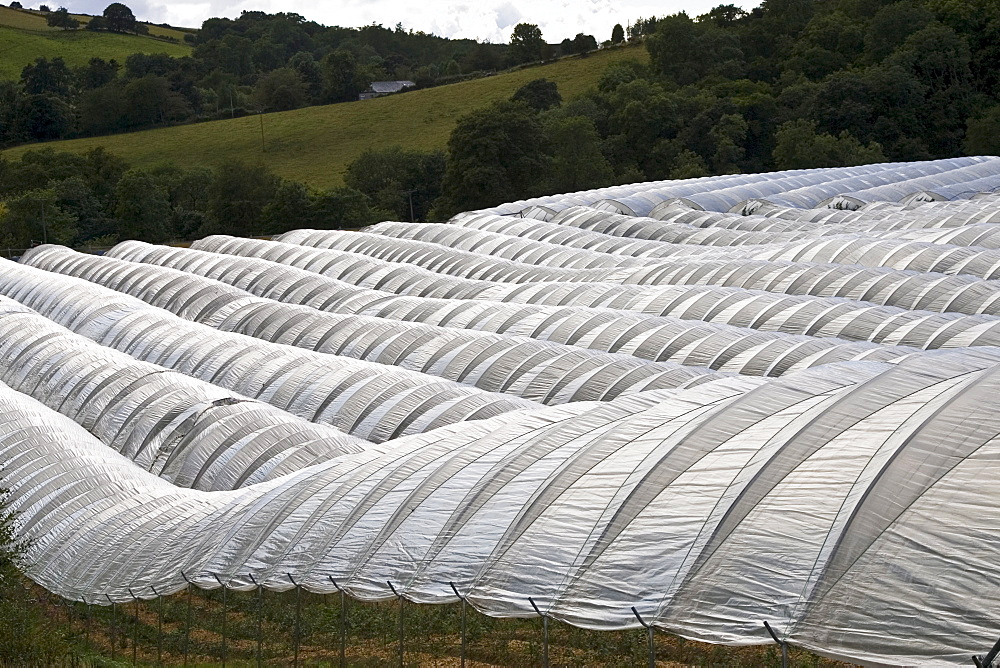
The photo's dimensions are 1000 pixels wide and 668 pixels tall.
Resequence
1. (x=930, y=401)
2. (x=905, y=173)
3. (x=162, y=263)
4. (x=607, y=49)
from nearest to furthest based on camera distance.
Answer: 1. (x=930, y=401)
2. (x=162, y=263)
3. (x=905, y=173)
4. (x=607, y=49)

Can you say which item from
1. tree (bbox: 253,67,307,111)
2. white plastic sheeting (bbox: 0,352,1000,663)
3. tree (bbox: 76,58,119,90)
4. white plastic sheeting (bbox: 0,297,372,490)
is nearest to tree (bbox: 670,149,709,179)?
tree (bbox: 253,67,307,111)

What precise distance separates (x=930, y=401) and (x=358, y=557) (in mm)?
10554

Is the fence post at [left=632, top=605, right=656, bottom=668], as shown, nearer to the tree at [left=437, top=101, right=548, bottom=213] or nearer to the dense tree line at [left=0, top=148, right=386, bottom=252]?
the dense tree line at [left=0, top=148, right=386, bottom=252]

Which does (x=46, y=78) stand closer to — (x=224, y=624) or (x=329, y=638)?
(x=224, y=624)

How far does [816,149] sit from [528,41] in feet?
213

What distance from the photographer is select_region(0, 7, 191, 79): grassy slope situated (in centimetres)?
16875

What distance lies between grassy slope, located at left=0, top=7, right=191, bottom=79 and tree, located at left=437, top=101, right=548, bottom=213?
3324 inches

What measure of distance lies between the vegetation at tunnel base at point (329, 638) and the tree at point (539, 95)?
362 ft

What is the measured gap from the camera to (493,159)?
4080 inches

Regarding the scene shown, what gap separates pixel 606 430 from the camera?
21.9 meters

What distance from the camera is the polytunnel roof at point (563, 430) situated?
15.6 meters

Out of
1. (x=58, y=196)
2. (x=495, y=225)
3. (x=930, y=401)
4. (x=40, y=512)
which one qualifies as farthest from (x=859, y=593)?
(x=58, y=196)

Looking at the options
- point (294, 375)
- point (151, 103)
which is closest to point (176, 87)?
point (151, 103)

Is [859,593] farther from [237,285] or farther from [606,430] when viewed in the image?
[237,285]
